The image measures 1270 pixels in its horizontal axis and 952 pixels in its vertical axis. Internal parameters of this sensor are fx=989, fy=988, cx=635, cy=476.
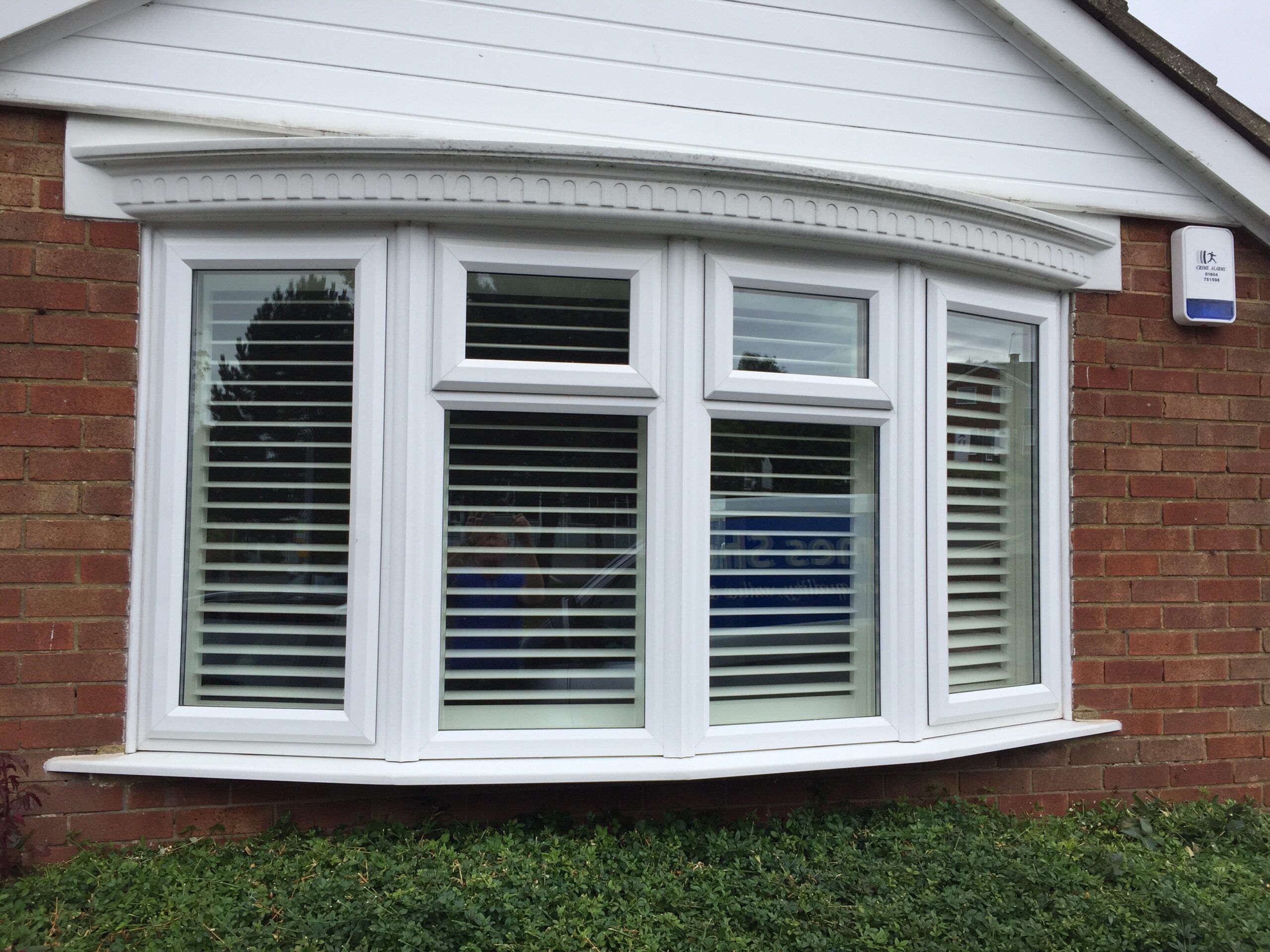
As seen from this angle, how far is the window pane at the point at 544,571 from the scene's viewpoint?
3.43 meters

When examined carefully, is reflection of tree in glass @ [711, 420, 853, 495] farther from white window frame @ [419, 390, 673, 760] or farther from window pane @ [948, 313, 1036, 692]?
window pane @ [948, 313, 1036, 692]

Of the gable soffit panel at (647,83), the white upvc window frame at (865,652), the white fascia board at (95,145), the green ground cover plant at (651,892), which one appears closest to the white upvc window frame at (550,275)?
the white upvc window frame at (865,652)

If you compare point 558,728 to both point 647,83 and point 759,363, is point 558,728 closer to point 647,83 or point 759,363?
point 759,363

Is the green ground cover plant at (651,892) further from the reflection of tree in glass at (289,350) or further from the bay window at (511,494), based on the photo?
the reflection of tree in glass at (289,350)

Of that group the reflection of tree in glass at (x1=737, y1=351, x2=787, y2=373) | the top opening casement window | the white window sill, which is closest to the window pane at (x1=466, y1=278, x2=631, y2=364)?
the top opening casement window

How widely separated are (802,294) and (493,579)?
1.56 m

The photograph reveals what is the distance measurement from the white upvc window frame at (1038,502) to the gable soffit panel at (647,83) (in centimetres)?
46

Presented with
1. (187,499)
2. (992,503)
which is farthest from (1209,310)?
(187,499)

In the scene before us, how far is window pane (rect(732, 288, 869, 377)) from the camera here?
364 centimetres

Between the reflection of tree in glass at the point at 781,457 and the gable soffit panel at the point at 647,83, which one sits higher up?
the gable soffit panel at the point at 647,83

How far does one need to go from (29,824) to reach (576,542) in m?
2.03

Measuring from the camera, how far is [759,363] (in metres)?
3.64

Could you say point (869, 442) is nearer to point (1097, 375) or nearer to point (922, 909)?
point (1097, 375)

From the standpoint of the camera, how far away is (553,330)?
137 inches
